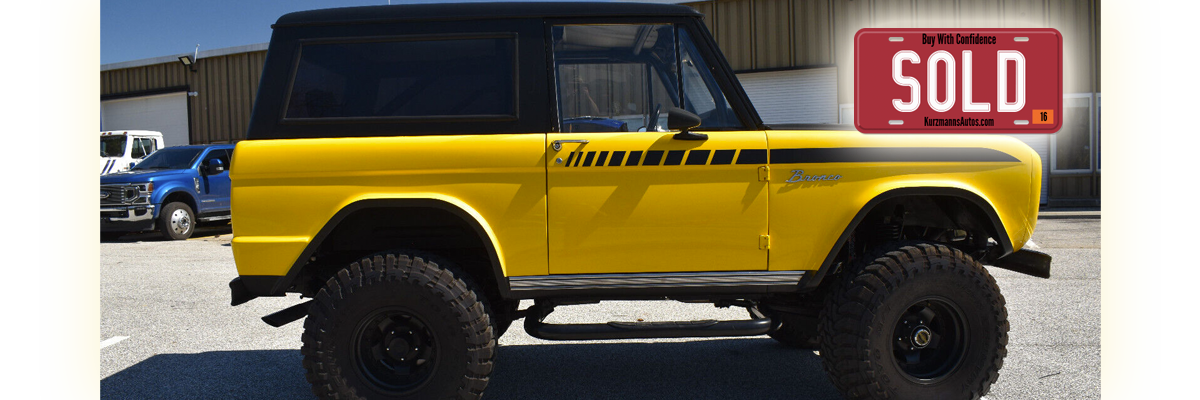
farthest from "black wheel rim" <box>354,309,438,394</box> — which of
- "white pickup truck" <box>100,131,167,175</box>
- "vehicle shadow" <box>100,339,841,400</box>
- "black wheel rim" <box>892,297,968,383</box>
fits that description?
"white pickup truck" <box>100,131,167,175</box>

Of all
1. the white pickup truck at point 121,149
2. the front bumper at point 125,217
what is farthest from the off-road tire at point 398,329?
the white pickup truck at point 121,149

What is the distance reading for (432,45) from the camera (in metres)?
3.59

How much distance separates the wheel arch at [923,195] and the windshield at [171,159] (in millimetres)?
13567

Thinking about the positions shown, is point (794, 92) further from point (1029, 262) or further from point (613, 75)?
point (613, 75)

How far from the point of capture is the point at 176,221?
13.3m

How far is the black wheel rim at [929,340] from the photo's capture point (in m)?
3.55

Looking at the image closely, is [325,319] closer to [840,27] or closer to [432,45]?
[432,45]

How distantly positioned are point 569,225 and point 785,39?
15206mm

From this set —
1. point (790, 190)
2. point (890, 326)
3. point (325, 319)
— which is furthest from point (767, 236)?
point (325, 319)

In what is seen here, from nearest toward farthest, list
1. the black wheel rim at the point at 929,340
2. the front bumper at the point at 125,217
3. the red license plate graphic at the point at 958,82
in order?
the black wheel rim at the point at 929,340 < the red license plate graphic at the point at 958,82 < the front bumper at the point at 125,217

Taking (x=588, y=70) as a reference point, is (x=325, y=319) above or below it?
below

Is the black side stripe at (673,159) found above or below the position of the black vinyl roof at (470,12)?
below

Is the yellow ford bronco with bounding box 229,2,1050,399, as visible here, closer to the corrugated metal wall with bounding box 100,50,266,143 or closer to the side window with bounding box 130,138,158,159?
the side window with bounding box 130,138,158,159

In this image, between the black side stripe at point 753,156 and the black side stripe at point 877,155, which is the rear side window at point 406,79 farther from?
the black side stripe at point 877,155
